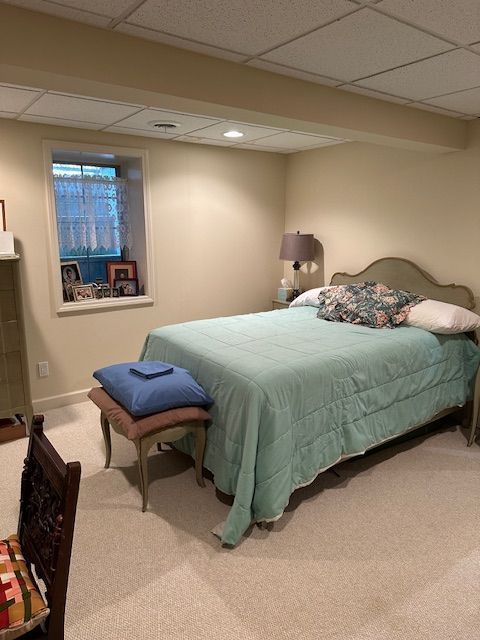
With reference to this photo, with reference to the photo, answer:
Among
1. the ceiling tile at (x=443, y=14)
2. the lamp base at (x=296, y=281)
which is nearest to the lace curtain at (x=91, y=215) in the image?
the lamp base at (x=296, y=281)

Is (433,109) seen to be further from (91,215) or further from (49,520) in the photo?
(49,520)

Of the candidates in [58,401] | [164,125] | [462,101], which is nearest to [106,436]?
[58,401]

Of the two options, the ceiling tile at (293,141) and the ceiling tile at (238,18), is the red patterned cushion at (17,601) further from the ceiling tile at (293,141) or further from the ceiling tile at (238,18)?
the ceiling tile at (293,141)

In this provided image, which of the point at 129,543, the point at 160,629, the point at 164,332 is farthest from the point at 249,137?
the point at 160,629

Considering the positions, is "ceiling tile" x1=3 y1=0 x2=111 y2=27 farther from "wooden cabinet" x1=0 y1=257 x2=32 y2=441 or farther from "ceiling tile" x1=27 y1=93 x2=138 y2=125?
"wooden cabinet" x1=0 y1=257 x2=32 y2=441

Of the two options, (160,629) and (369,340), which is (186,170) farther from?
(160,629)

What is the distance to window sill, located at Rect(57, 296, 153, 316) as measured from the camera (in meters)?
4.04

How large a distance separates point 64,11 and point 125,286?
2.91 meters

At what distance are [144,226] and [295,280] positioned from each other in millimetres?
1705

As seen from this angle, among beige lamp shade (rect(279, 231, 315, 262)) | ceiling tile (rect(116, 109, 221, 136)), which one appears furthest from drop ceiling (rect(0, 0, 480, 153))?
beige lamp shade (rect(279, 231, 315, 262))

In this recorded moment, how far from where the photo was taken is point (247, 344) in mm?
3088

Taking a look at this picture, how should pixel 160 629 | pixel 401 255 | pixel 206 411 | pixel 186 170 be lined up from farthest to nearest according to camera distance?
pixel 186 170 → pixel 401 255 → pixel 206 411 → pixel 160 629

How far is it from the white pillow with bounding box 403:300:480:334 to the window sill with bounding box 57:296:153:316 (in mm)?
2380

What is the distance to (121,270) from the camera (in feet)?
14.9
